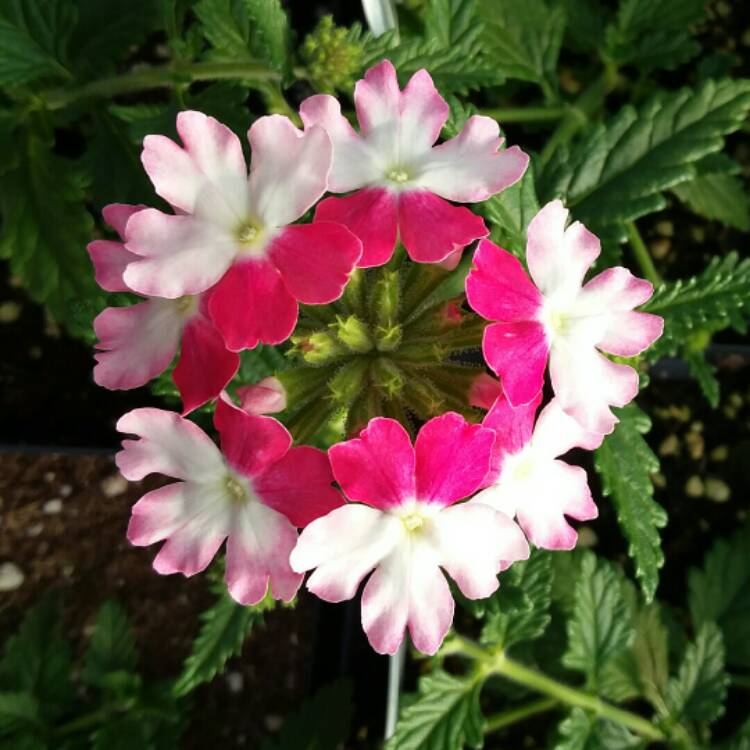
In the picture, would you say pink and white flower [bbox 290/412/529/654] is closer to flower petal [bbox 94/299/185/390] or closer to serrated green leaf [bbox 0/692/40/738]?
flower petal [bbox 94/299/185/390]

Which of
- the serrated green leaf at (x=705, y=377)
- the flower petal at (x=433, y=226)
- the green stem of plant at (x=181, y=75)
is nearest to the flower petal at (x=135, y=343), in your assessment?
the flower petal at (x=433, y=226)

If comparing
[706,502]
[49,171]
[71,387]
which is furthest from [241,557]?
[706,502]

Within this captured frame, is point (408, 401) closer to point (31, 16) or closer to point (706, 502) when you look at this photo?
point (31, 16)

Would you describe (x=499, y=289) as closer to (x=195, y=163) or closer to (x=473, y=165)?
(x=473, y=165)

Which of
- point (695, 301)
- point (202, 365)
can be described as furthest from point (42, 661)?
point (695, 301)

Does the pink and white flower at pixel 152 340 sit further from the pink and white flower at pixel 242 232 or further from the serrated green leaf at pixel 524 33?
the serrated green leaf at pixel 524 33
